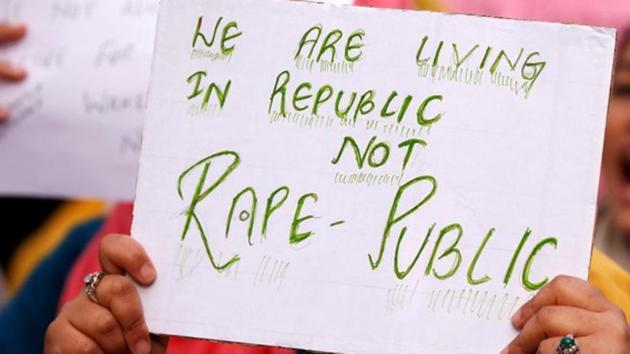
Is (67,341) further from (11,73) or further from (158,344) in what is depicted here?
(11,73)

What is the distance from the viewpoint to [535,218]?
3.44 feet

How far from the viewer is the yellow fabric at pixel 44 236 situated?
2.31m

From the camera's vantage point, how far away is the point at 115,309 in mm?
1082

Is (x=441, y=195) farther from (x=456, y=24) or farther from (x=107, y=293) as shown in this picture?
(x=107, y=293)

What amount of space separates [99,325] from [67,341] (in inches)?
1.7

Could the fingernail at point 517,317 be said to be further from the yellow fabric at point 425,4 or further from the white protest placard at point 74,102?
the white protest placard at point 74,102

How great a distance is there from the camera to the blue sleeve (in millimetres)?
1891

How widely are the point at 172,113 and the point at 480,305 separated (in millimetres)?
315

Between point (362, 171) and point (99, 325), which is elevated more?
point (362, 171)

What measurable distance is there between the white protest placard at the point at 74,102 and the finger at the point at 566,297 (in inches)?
30.3

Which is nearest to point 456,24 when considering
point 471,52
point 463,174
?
point 471,52

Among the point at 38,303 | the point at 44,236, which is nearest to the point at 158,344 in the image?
the point at 38,303

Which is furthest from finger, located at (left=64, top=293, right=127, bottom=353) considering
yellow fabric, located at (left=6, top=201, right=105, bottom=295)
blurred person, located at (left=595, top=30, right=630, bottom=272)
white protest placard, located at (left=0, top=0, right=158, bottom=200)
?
yellow fabric, located at (left=6, top=201, right=105, bottom=295)

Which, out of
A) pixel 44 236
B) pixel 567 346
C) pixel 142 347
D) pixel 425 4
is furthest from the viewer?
pixel 44 236
